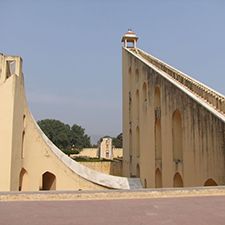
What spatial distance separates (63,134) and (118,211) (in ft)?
129

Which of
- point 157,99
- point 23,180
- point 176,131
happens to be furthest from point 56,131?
point 176,131

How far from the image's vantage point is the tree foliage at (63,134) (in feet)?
134

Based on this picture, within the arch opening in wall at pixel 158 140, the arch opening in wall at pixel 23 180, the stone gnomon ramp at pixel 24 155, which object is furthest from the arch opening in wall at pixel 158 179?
the arch opening in wall at pixel 23 180

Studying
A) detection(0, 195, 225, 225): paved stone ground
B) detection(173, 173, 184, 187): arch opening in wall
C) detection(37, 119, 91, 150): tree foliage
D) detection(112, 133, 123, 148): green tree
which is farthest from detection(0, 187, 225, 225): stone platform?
detection(112, 133, 123, 148): green tree

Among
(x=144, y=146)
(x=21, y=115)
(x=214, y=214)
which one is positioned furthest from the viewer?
(x=144, y=146)

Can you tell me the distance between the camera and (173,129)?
8.37m

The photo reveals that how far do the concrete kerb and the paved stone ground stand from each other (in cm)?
12

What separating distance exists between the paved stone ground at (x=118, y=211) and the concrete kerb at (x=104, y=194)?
0.12 metres

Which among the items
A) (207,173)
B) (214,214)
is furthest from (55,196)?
(207,173)

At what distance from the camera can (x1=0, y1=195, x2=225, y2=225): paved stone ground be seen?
2471mm

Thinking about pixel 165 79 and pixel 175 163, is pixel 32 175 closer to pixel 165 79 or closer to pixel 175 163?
pixel 175 163

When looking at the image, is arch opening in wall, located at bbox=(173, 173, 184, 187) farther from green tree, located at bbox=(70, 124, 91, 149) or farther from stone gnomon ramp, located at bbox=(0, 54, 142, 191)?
green tree, located at bbox=(70, 124, 91, 149)

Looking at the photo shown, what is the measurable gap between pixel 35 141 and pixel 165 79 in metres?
5.16

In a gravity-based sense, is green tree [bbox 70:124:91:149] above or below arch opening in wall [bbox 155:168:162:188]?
above
